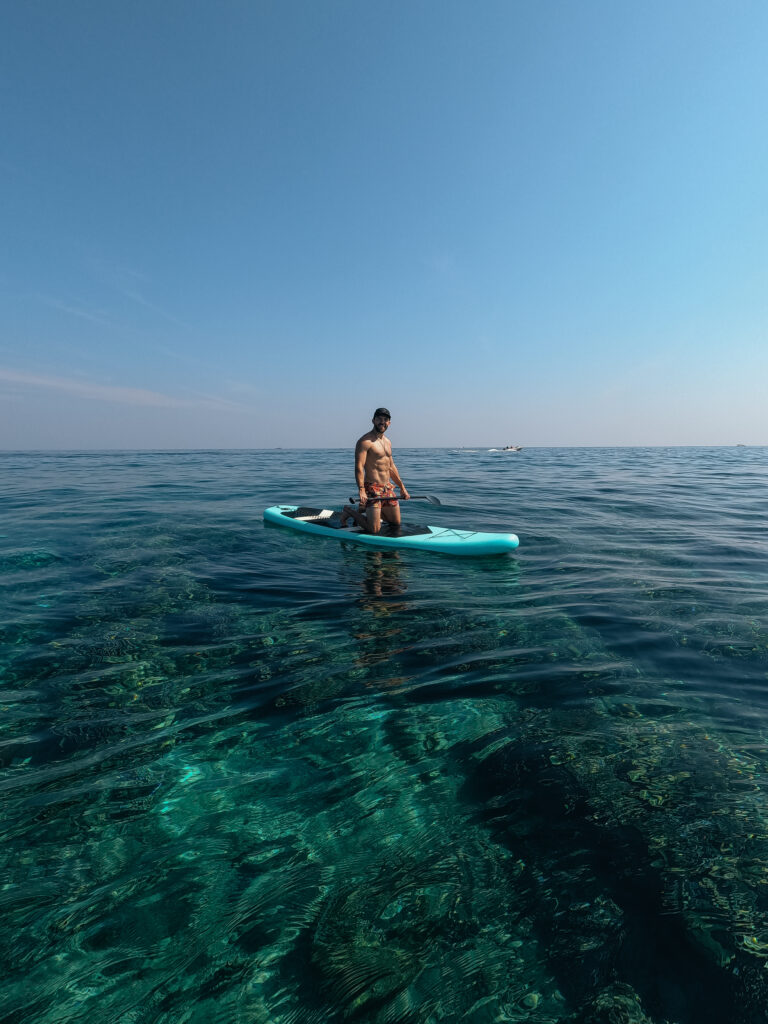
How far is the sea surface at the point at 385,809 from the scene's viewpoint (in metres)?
1.67

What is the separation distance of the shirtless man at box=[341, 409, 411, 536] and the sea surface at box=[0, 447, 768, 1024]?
326 cm

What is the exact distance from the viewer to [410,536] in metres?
9.09

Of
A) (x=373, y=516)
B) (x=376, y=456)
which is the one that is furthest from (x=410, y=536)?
(x=376, y=456)

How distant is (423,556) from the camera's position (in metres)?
8.59

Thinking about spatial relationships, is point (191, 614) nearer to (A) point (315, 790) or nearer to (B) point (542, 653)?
(A) point (315, 790)

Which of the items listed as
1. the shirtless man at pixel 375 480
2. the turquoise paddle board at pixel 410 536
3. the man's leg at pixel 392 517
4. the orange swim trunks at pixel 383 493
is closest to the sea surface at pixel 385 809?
the turquoise paddle board at pixel 410 536

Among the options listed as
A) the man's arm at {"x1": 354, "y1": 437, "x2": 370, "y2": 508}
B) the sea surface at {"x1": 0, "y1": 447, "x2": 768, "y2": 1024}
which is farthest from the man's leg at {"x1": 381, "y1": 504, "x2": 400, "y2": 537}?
the sea surface at {"x1": 0, "y1": 447, "x2": 768, "y2": 1024}

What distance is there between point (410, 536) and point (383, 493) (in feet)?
3.53

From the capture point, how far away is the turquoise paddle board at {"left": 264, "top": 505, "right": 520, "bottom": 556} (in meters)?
8.29

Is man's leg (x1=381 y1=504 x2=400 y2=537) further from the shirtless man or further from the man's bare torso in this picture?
the man's bare torso

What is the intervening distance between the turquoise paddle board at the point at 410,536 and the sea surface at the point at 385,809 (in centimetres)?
224

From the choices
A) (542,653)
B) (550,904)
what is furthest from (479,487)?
(550,904)

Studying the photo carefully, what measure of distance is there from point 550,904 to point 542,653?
2640 mm

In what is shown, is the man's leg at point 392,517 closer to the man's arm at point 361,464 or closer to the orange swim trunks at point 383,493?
the orange swim trunks at point 383,493
